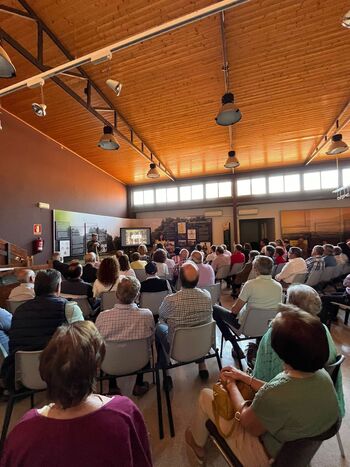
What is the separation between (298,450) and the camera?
1.03m

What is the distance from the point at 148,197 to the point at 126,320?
1045 cm

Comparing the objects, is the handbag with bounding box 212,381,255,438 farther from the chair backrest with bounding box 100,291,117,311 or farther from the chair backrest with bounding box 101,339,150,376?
the chair backrest with bounding box 100,291,117,311

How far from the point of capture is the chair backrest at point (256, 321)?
8.29 feet

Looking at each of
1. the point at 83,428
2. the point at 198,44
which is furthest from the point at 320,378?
the point at 198,44

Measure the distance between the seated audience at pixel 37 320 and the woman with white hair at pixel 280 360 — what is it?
1.45 metres

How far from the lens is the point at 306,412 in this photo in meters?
1.04

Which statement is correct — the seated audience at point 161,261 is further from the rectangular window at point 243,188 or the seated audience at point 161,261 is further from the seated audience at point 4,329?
the rectangular window at point 243,188

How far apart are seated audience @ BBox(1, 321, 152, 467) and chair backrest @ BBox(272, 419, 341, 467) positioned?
1.91 ft

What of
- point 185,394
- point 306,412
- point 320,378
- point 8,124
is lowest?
point 185,394

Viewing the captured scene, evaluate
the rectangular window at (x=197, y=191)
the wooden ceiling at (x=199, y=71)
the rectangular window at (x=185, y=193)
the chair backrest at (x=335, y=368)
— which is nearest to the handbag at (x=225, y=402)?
the chair backrest at (x=335, y=368)

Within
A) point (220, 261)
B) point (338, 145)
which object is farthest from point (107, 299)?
point (338, 145)

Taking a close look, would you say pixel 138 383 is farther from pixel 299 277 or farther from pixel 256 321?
pixel 299 277

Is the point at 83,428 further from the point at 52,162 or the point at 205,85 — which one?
the point at 52,162

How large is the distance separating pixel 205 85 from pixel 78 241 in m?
6.14
